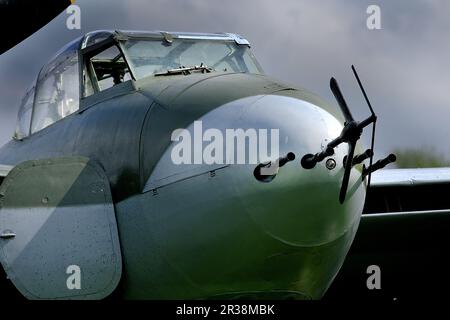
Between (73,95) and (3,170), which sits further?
(73,95)

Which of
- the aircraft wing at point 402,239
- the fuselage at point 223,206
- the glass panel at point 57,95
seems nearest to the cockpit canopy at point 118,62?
the glass panel at point 57,95

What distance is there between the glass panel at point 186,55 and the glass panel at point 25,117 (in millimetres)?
1570

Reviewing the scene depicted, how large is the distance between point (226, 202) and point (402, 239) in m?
5.26

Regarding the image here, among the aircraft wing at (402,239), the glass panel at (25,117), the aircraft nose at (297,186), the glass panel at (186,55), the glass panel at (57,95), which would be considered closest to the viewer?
the aircraft nose at (297,186)

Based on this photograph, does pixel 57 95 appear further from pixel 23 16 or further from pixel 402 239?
pixel 402 239

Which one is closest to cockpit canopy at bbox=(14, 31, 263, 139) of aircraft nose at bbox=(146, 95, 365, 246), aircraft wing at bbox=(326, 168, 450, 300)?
aircraft nose at bbox=(146, 95, 365, 246)

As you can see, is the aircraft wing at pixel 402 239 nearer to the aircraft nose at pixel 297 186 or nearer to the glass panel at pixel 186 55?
the glass panel at pixel 186 55

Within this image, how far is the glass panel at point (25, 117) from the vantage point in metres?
9.94

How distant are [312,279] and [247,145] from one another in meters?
1.29

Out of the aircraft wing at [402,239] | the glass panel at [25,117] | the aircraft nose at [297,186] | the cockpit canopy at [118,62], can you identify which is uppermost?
the cockpit canopy at [118,62]

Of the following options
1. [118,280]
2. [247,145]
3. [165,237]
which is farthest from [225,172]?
[118,280]

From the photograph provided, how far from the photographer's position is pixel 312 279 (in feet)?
24.1

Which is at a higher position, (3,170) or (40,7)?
(40,7)
